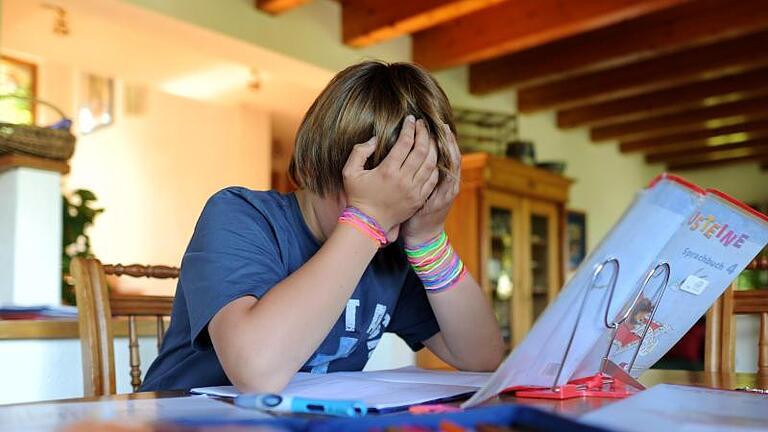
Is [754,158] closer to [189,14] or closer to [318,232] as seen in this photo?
[189,14]

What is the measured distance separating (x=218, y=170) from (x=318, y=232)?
15.8 ft

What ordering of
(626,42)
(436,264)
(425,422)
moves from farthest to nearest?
(626,42)
(436,264)
(425,422)

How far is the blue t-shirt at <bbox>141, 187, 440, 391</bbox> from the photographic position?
2.76 ft

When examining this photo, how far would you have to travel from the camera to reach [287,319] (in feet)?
2.48

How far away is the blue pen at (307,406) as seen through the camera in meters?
0.59

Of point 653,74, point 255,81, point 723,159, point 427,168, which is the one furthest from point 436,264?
point 723,159

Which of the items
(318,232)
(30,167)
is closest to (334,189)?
(318,232)

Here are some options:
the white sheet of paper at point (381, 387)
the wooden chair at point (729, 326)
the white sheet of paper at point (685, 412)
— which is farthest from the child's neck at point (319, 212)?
the wooden chair at point (729, 326)

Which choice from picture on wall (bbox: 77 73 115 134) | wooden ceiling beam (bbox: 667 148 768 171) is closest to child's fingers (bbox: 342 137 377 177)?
picture on wall (bbox: 77 73 115 134)

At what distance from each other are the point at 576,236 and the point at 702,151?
1.93 metres

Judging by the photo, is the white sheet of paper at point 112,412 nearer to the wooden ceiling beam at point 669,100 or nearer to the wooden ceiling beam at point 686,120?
the wooden ceiling beam at point 669,100

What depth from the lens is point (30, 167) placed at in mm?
1963

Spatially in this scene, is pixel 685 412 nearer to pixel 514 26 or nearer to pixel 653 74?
pixel 514 26

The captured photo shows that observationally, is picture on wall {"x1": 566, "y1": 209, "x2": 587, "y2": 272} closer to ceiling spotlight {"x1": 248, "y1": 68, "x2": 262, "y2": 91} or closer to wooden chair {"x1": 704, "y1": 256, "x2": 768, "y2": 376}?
ceiling spotlight {"x1": 248, "y1": 68, "x2": 262, "y2": 91}
